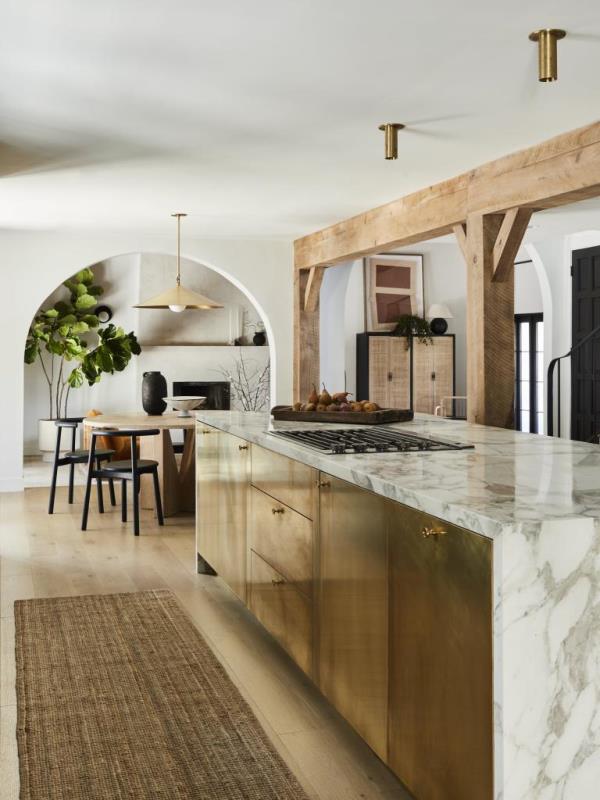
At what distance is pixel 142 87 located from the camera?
3949mm

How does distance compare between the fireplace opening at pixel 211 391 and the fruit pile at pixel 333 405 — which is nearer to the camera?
the fruit pile at pixel 333 405

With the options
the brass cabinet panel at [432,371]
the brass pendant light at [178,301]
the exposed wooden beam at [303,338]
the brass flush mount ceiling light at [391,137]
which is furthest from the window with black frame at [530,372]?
the brass flush mount ceiling light at [391,137]

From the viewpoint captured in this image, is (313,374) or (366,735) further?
(313,374)

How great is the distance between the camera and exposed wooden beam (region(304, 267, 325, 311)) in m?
8.78

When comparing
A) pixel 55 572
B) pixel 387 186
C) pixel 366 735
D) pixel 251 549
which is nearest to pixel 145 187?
pixel 387 186

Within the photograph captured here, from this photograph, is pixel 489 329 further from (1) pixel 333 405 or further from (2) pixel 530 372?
(2) pixel 530 372

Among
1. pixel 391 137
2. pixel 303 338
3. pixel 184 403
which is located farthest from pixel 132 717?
pixel 303 338

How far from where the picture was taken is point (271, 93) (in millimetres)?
4066

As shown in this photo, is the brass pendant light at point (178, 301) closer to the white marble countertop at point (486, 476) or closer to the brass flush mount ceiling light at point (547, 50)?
the white marble countertop at point (486, 476)

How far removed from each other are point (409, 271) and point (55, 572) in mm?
6993

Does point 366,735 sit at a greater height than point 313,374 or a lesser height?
lesser

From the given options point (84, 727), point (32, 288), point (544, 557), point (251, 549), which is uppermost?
point (32, 288)

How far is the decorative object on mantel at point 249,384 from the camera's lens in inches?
464

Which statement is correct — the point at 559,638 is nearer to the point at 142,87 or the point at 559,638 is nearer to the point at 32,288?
the point at 142,87
